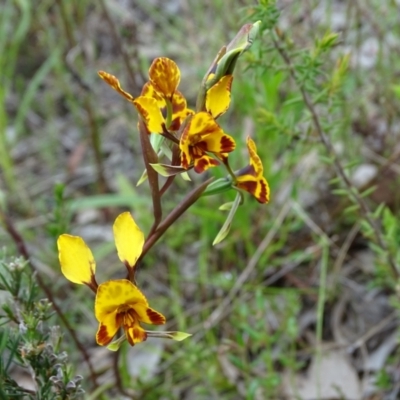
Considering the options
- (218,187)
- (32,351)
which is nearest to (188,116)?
(218,187)

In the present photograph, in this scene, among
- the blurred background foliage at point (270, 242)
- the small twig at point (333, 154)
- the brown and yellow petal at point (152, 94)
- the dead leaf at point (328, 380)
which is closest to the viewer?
the brown and yellow petal at point (152, 94)

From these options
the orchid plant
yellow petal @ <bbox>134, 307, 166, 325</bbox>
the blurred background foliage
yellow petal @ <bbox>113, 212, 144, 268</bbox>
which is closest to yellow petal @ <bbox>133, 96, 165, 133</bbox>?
the orchid plant

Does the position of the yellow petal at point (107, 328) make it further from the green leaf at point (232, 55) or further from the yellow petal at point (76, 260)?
the green leaf at point (232, 55)

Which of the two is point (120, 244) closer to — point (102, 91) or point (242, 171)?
point (242, 171)

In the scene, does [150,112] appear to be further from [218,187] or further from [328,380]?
[328,380]

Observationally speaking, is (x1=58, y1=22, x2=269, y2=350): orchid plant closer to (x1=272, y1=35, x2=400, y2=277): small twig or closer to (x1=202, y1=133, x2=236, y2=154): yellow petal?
(x1=202, y1=133, x2=236, y2=154): yellow petal

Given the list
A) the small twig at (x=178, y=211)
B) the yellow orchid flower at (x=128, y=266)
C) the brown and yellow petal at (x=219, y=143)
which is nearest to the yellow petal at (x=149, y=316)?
the yellow orchid flower at (x=128, y=266)

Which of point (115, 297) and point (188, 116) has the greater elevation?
point (188, 116)
